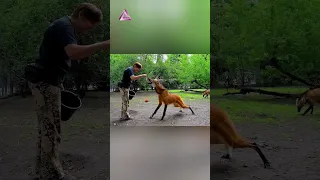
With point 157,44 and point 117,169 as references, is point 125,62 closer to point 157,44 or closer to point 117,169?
point 157,44

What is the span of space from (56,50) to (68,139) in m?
1.93

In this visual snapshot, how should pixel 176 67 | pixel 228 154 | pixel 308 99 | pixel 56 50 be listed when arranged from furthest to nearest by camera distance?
pixel 176 67 < pixel 308 99 < pixel 228 154 < pixel 56 50

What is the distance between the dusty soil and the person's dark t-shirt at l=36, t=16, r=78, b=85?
54.1 inches

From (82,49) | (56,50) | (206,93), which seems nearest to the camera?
(82,49)

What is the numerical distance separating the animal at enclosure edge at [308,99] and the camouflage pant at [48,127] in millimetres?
3587

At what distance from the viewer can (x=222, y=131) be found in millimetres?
2498

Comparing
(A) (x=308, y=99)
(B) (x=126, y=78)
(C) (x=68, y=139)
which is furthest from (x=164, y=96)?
(C) (x=68, y=139)

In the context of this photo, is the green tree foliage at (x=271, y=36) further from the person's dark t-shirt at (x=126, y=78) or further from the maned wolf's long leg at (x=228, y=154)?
the maned wolf's long leg at (x=228, y=154)

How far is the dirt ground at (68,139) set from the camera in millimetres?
2691

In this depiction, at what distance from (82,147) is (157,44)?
2.69m

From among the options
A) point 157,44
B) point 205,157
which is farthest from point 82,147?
point 157,44

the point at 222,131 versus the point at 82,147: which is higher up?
the point at 222,131

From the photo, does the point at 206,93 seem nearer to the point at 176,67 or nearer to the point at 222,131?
the point at 176,67

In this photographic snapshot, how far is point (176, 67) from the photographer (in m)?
5.91
